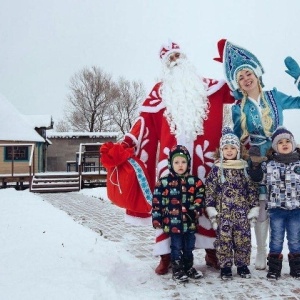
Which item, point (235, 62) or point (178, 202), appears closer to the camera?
point (178, 202)

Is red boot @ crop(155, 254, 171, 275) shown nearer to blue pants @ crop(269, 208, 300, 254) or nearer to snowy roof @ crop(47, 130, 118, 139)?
blue pants @ crop(269, 208, 300, 254)

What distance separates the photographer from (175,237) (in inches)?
145

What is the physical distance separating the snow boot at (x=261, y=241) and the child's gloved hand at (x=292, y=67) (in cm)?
138

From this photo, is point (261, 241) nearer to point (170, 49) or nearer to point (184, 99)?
point (184, 99)

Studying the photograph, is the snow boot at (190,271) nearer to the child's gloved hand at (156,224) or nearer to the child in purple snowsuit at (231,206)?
the child in purple snowsuit at (231,206)

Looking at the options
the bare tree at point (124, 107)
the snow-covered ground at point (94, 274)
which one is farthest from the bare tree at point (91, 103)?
the snow-covered ground at point (94, 274)

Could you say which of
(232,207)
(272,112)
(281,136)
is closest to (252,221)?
(232,207)

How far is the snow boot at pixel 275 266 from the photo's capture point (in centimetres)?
356

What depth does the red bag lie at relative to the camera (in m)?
3.97

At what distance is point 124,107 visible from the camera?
39312 mm

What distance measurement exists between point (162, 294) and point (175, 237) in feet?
1.81

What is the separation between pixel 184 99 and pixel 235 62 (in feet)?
1.94

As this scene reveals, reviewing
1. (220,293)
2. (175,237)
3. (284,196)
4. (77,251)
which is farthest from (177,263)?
(77,251)

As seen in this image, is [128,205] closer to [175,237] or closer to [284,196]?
[175,237]
